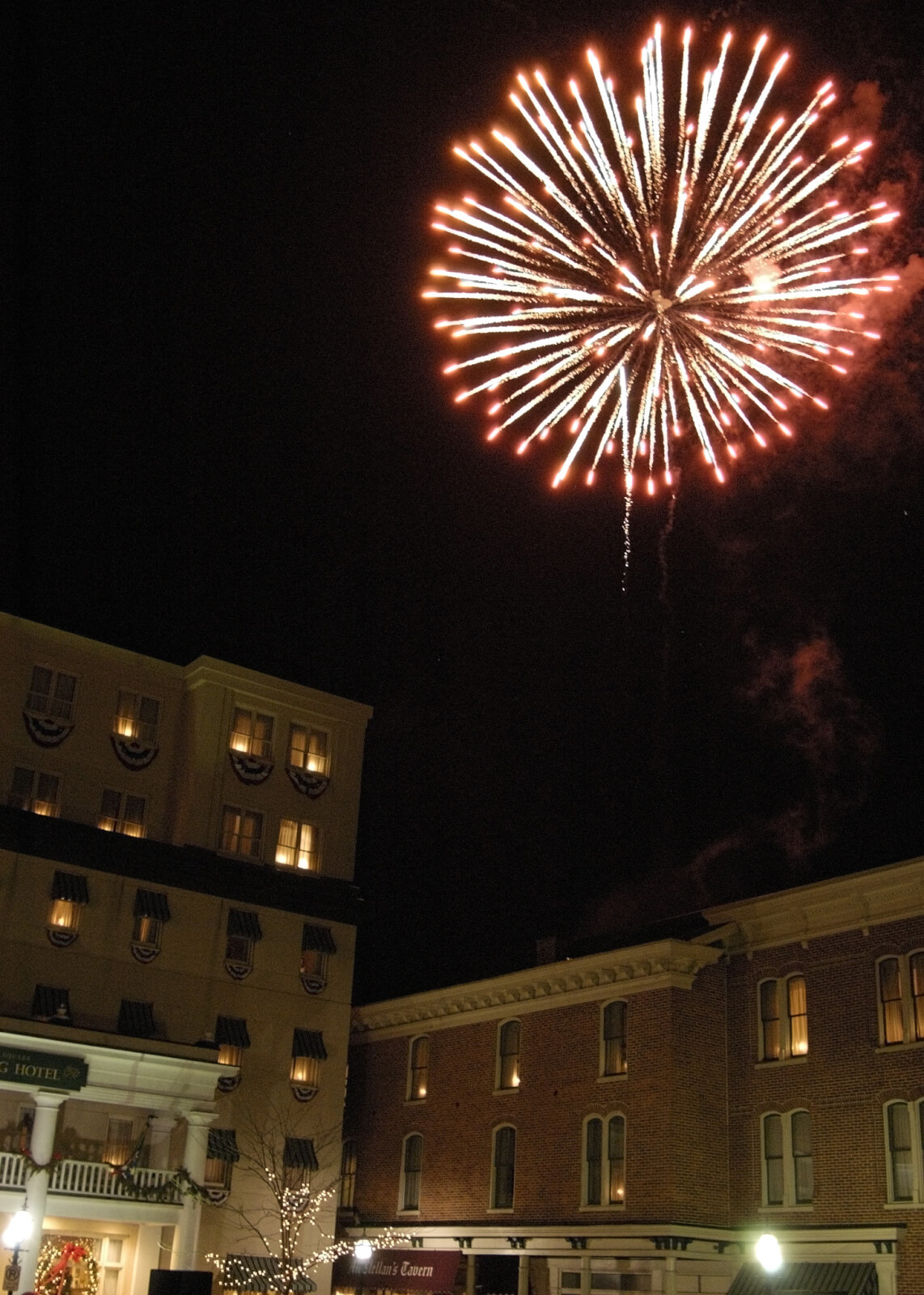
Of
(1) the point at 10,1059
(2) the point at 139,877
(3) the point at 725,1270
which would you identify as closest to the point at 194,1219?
(1) the point at 10,1059

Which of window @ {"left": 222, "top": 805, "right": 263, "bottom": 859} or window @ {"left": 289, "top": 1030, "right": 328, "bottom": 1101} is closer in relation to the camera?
window @ {"left": 289, "top": 1030, "right": 328, "bottom": 1101}

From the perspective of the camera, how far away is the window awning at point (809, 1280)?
29516mm

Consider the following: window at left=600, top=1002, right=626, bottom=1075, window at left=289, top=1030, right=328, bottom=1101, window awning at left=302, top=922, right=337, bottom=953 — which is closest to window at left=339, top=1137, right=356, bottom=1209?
window at left=289, top=1030, right=328, bottom=1101

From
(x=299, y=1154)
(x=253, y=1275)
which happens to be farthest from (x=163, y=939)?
(x=253, y=1275)

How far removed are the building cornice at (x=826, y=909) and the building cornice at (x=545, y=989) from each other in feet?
3.38

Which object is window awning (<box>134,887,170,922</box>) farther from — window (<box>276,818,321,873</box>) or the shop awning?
the shop awning

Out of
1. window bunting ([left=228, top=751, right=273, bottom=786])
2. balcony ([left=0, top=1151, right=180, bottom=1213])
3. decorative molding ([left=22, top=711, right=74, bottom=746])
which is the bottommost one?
balcony ([left=0, top=1151, right=180, bottom=1213])

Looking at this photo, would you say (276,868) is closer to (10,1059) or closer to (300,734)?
(300,734)

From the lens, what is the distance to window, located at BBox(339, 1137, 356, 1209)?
145 feet

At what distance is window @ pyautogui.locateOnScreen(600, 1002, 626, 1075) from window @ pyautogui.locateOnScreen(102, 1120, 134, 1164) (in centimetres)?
1245

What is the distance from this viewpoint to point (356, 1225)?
141ft

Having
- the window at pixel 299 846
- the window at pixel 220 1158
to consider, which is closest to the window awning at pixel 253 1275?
the window at pixel 220 1158

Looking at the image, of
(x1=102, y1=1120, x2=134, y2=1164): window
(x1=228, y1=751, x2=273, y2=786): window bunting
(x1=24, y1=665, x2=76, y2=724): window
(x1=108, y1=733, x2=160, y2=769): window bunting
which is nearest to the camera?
(x1=102, y1=1120, x2=134, y2=1164): window

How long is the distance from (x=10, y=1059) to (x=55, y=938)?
491 centimetres
